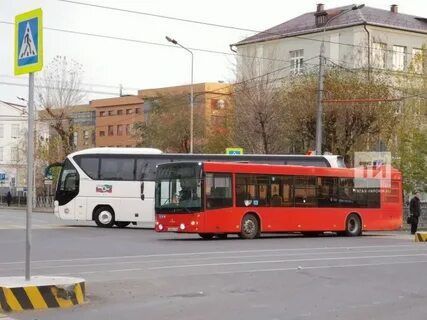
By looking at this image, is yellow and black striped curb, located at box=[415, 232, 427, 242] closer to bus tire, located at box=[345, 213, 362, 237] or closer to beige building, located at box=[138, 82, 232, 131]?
bus tire, located at box=[345, 213, 362, 237]

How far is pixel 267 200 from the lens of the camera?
2794cm

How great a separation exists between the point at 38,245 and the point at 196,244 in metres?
4.97

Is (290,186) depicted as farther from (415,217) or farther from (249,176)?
(415,217)

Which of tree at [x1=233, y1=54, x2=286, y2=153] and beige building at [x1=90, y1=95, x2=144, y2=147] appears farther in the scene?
beige building at [x1=90, y1=95, x2=144, y2=147]

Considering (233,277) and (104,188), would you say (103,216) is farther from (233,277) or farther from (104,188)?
(233,277)

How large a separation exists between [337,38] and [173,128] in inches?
658

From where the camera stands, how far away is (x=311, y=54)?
63.6 metres

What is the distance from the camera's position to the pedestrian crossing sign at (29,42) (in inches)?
417

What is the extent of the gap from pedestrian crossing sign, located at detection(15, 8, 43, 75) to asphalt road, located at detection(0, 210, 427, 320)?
138 inches

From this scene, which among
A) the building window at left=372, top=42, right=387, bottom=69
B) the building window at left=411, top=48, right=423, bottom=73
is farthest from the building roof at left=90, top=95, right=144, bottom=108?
the building window at left=411, top=48, right=423, bottom=73

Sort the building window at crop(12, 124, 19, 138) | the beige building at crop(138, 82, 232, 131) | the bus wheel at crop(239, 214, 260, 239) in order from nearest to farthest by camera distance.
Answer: the bus wheel at crop(239, 214, 260, 239) → the beige building at crop(138, 82, 232, 131) → the building window at crop(12, 124, 19, 138)

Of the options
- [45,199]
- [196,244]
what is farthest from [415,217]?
[45,199]

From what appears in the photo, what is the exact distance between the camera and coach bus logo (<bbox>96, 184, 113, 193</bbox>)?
33.9 meters

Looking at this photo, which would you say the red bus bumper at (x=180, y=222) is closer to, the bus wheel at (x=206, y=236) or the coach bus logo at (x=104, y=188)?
the bus wheel at (x=206, y=236)
